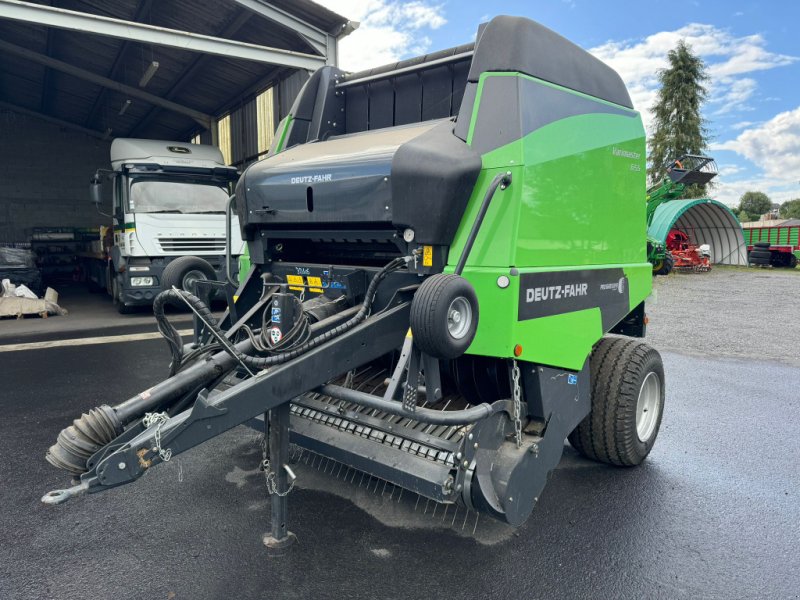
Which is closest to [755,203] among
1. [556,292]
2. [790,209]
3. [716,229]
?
[790,209]

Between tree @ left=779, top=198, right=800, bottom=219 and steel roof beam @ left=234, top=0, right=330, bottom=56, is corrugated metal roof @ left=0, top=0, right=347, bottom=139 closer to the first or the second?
steel roof beam @ left=234, top=0, right=330, bottom=56

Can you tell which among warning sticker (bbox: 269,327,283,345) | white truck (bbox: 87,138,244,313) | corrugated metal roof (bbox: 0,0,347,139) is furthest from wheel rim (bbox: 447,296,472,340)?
corrugated metal roof (bbox: 0,0,347,139)

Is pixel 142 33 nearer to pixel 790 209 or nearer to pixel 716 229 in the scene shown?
pixel 716 229

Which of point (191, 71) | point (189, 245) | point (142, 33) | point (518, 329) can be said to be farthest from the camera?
point (191, 71)

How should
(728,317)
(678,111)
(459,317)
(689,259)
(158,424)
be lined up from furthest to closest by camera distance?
(678,111) → (689,259) → (728,317) → (459,317) → (158,424)

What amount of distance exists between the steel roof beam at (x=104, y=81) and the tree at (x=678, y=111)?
2874 cm

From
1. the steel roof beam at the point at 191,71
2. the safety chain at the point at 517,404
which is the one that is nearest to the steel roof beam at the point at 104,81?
the steel roof beam at the point at 191,71

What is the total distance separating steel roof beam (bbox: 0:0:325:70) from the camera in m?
8.30

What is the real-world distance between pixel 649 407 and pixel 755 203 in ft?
302

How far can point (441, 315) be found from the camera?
7.82 ft

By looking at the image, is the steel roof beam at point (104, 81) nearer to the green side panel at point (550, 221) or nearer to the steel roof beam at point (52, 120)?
the steel roof beam at point (52, 120)

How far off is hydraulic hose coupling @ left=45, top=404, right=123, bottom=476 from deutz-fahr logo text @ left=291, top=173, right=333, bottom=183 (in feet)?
5.31

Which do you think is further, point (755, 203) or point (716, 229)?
point (755, 203)

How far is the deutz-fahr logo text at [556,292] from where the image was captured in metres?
2.86
